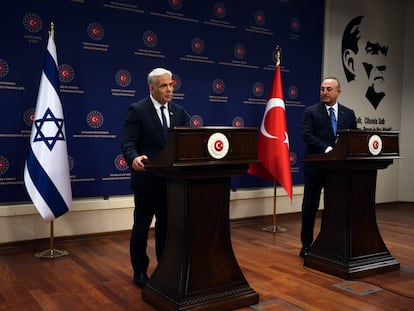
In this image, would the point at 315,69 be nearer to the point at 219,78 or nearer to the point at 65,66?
the point at 219,78

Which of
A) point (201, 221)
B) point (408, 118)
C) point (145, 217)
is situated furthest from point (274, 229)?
point (408, 118)

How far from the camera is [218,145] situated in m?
2.38

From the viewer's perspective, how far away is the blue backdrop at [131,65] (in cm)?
404

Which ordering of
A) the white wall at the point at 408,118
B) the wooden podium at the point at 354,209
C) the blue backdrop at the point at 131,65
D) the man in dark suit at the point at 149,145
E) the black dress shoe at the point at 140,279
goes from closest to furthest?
1. the man in dark suit at the point at 149,145
2. the black dress shoe at the point at 140,279
3. the wooden podium at the point at 354,209
4. the blue backdrop at the point at 131,65
5. the white wall at the point at 408,118

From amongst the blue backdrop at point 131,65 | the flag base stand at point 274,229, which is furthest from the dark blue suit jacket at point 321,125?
the blue backdrop at point 131,65

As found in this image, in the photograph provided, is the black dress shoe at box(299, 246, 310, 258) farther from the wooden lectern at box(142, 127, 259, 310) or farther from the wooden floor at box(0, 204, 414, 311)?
the wooden lectern at box(142, 127, 259, 310)

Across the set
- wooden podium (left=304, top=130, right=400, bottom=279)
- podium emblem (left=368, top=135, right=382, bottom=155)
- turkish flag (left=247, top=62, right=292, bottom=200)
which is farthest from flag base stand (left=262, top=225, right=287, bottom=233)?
podium emblem (left=368, top=135, right=382, bottom=155)

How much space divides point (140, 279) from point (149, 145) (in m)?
0.93

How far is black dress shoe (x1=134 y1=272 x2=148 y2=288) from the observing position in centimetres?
301

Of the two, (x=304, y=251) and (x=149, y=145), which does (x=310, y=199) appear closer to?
(x=304, y=251)

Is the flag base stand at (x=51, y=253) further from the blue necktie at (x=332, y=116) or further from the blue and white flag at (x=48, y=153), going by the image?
the blue necktie at (x=332, y=116)

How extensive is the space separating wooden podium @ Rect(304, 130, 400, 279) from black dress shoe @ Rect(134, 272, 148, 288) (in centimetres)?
134

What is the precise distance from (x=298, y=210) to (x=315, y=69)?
6.43 feet

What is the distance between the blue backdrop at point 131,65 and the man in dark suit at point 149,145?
1.59 m
